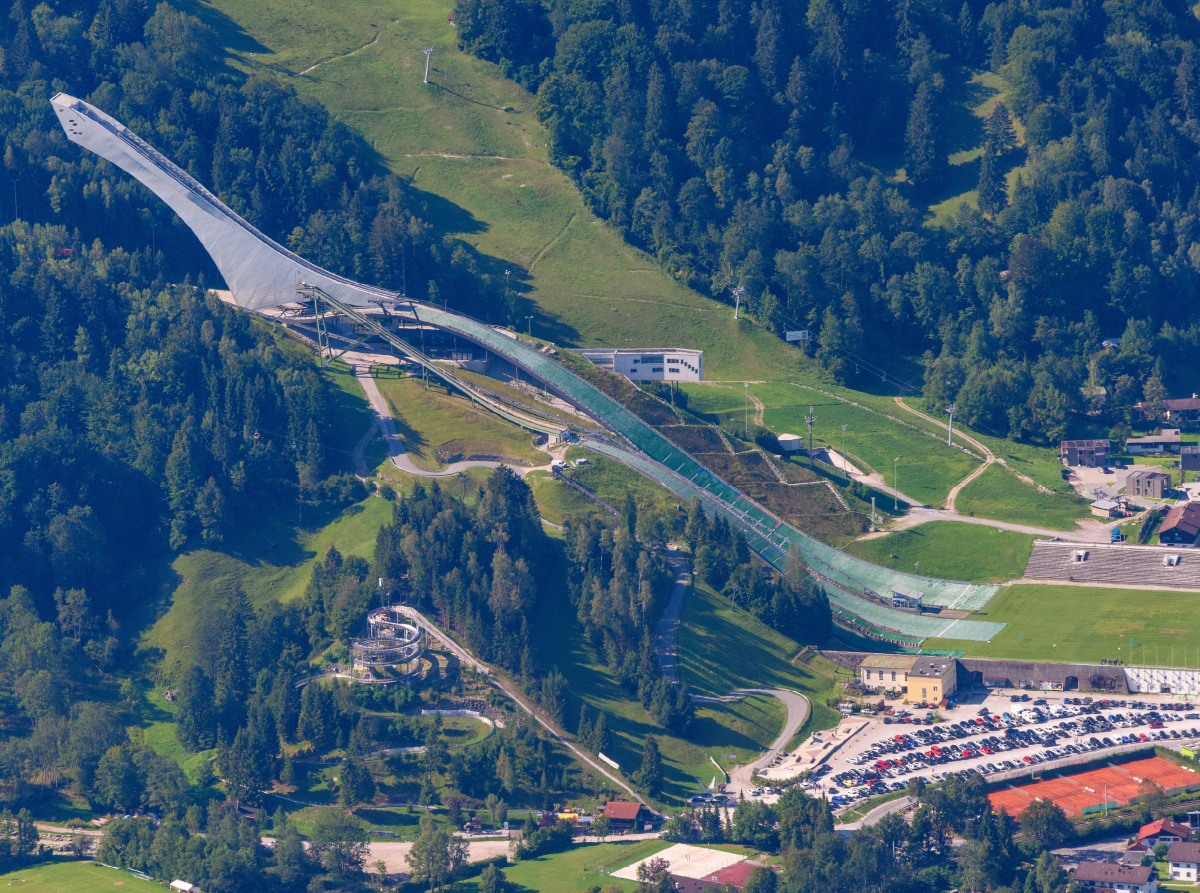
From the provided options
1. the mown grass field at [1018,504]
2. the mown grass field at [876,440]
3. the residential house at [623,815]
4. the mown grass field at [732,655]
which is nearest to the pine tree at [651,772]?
the residential house at [623,815]

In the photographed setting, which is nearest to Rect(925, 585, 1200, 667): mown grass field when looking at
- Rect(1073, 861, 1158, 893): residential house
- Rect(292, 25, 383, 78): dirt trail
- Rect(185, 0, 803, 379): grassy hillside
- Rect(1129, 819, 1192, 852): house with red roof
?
Rect(1129, 819, 1192, 852): house with red roof

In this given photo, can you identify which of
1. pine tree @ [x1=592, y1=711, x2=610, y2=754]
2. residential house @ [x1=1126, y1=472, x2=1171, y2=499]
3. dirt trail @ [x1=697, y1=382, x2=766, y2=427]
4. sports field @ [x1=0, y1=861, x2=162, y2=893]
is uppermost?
dirt trail @ [x1=697, y1=382, x2=766, y2=427]

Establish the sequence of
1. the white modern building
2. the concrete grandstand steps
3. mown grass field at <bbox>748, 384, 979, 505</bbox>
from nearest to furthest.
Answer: the concrete grandstand steps, mown grass field at <bbox>748, 384, 979, 505</bbox>, the white modern building

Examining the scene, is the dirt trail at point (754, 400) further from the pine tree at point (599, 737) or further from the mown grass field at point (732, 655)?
the pine tree at point (599, 737)

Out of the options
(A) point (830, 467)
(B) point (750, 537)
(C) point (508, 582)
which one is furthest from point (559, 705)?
(A) point (830, 467)

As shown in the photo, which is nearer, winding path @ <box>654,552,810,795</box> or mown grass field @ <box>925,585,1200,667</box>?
winding path @ <box>654,552,810,795</box>

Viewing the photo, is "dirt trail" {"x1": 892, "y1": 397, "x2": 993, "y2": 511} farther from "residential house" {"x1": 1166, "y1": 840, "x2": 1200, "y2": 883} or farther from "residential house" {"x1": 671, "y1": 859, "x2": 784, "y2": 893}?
"residential house" {"x1": 671, "y1": 859, "x2": 784, "y2": 893}
